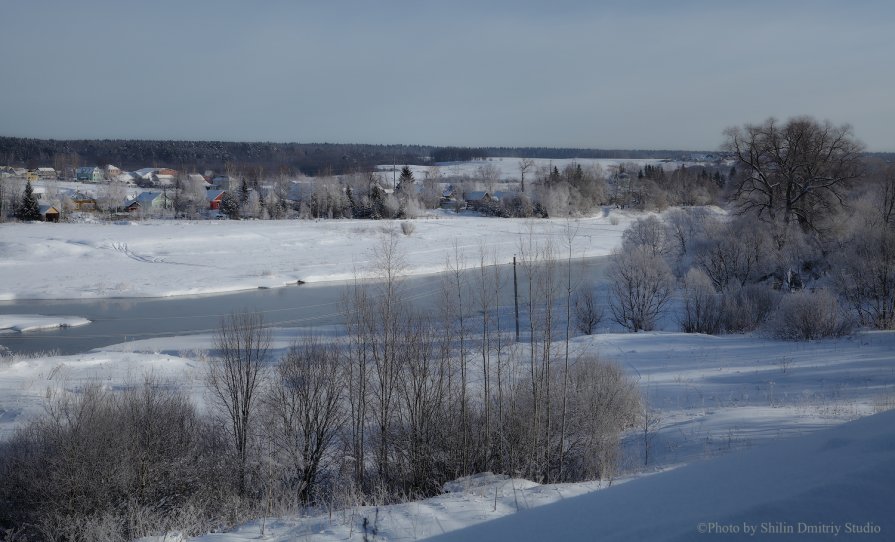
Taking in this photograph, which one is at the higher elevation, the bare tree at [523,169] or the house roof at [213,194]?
the bare tree at [523,169]

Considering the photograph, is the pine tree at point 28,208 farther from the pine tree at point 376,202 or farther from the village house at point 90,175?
the village house at point 90,175

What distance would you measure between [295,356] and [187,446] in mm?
2588

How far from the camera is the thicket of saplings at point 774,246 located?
22797mm

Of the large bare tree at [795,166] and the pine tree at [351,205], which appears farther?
the pine tree at [351,205]

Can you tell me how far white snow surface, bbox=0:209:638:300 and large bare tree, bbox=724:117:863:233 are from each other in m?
8.08

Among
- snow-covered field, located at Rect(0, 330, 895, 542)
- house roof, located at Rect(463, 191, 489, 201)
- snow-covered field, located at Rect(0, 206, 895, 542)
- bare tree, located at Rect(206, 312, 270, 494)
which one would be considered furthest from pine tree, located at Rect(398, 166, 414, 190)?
bare tree, located at Rect(206, 312, 270, 494)

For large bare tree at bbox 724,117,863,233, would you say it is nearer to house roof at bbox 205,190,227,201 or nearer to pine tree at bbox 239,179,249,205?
pine tree at bbox 239,179,249,205

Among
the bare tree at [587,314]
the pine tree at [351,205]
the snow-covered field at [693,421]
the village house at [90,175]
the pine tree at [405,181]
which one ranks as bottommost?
the bare tree at [587,314]

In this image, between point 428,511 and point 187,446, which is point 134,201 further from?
point 428,511

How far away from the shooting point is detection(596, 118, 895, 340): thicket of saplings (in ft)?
74.8

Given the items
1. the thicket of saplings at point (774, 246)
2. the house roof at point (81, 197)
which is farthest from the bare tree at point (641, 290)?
the house roof at point (81, 197)

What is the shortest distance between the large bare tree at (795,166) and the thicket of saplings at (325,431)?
62.9 ft

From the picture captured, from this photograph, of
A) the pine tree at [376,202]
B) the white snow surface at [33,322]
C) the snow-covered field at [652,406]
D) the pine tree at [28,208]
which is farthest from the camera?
the pine tree at [376,202]

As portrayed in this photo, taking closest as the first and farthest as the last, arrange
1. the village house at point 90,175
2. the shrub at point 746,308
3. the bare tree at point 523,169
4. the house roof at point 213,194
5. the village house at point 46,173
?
the shrub at point 746,308 → the house roof at point 213,194 → the bare tree at point 523,169 → the village house at point 46,173 → the village house at point 90,175
